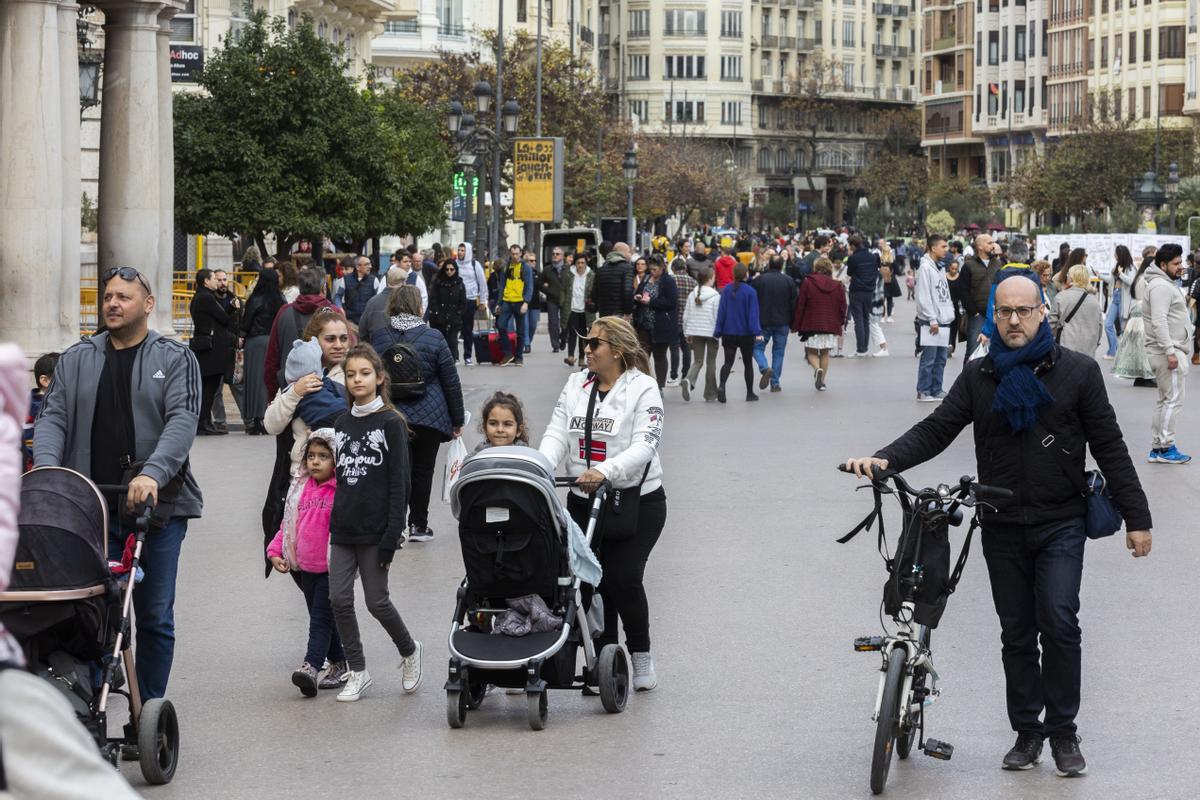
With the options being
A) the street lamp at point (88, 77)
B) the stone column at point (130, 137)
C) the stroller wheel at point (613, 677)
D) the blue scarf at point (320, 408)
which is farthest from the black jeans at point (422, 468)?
the street lamp at point (88, 77)

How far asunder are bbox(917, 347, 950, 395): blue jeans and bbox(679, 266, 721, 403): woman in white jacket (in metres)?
2.33

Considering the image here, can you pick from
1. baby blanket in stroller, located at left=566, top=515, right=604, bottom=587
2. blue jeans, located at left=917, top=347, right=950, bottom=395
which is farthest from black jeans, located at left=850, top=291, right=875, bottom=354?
baby blanket in stroller, located at left=566, top=515, right=604, bottom=587

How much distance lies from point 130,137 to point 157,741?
52.1 feet

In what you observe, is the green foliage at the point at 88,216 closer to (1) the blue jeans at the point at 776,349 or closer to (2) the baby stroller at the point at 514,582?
(1) the blue jeans at the point at 776,349

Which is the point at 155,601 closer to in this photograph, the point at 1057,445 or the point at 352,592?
the point at 352,592

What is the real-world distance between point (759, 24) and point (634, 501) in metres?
144


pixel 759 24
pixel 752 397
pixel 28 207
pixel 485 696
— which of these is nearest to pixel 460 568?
pixel 485 696

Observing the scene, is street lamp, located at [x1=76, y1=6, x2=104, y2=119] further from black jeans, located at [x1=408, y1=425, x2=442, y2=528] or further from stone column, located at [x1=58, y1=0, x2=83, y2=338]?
black jeans, located at [x1=408, y1=425, x2=442, y2=528]

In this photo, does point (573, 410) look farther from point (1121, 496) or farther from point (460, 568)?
point (460, 568)

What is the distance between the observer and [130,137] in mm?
22281

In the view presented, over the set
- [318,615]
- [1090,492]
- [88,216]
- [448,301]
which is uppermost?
[88,216]

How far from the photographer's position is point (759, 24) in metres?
150

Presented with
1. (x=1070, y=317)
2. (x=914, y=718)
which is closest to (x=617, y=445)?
(x=914, y=718)

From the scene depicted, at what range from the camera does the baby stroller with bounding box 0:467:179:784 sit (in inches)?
255
